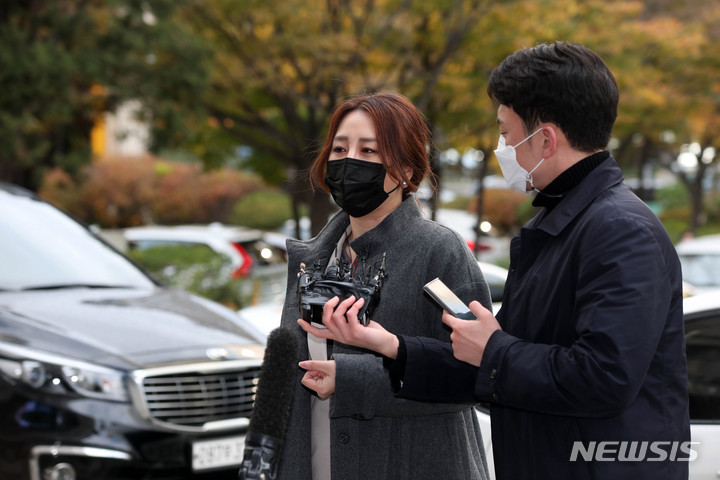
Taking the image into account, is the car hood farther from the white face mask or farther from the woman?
the white face mask

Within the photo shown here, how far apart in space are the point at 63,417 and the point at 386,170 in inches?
94.2

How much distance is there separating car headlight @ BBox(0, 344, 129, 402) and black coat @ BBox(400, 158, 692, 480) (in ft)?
8.82

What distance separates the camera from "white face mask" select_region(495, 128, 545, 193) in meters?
2.28

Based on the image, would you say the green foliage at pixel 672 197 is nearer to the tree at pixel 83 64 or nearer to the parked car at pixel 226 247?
the parked car at pixel 226 247

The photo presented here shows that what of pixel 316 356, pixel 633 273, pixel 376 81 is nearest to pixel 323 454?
pixel 316 356

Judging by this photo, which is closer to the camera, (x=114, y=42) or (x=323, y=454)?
(x=323, y=454)

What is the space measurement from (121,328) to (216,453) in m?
0.83

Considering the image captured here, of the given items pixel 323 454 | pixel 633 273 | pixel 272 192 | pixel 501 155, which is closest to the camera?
pixel 633 273

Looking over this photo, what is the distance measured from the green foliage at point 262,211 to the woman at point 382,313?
98.0 feet

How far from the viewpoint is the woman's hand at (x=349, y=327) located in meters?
2.22

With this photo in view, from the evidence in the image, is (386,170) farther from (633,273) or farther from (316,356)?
(633,273)

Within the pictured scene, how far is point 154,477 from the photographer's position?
14.5 feet

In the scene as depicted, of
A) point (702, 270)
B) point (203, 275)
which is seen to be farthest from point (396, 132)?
point (702, 270)

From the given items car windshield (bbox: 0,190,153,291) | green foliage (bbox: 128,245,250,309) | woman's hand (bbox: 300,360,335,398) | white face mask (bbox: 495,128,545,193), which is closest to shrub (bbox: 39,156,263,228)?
green foliage (bbox: 128,245,250,309)
